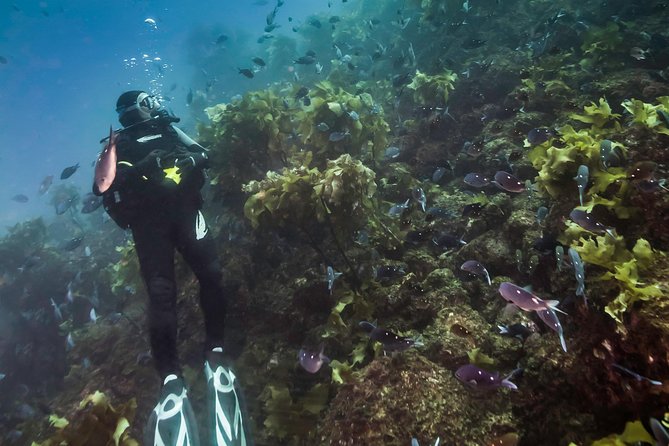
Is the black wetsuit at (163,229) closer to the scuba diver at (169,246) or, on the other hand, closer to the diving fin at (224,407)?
the scuba diver at (169,246)

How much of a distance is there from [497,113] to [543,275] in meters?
4.16

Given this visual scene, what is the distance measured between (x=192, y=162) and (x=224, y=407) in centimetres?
294

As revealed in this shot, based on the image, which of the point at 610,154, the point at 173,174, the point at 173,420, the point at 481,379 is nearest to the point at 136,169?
the point at 173,174

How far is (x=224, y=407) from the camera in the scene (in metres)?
3.65

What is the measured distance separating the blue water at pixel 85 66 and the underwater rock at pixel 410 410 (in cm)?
2046

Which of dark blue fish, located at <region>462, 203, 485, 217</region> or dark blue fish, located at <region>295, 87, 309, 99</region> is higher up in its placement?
dark blue fish, located at <region>295, 87, 309, 99</region>

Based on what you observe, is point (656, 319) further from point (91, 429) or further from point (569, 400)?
point (91, 429)

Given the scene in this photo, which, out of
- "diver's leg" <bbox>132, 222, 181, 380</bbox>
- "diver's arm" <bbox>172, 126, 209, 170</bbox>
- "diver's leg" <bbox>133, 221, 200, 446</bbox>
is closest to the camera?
"diver's leg" <bbox>133, 221, 200, 446</bbox>

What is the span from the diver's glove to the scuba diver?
0.01 meters

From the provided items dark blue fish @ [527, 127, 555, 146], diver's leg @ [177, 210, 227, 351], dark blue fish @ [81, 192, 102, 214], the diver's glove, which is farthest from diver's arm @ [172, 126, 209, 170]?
dark blue fish @ [527, 127, 555, 146]

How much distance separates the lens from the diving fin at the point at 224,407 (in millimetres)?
3455

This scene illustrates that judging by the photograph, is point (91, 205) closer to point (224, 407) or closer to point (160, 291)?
point (160, 291)

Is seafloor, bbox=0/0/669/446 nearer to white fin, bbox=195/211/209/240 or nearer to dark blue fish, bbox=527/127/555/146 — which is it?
dark blue fish, bbox=527/127/555/146

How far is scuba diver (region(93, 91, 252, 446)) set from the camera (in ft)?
11.5
